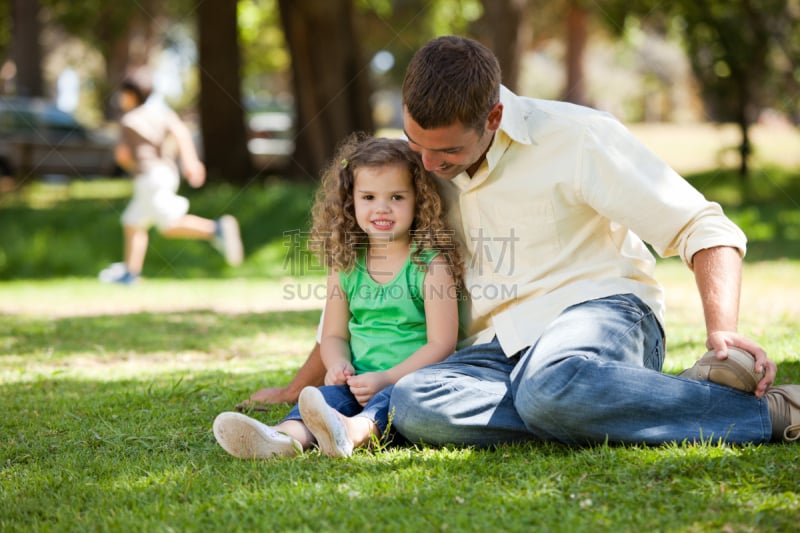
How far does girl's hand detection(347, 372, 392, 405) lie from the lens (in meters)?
3.20

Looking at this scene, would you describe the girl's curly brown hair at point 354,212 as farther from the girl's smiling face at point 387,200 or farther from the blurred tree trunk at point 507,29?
the blurred tree trunk at point 507,29

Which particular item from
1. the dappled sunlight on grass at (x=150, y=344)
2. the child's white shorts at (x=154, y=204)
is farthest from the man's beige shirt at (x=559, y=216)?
the child's white shorts at (x=154, y=204)

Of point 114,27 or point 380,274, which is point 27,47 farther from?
point 380,274

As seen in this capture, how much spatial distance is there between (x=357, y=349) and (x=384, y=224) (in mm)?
476

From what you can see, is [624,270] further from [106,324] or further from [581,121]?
[106,324]

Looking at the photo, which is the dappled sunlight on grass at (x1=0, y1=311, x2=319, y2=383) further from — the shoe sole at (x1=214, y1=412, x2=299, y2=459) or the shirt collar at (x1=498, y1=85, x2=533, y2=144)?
the shirt collar at (x1=498, y1=85, x2=533, y2=144)

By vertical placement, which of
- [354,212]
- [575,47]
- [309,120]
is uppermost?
[575,47]

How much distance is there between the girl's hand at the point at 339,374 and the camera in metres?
3.31

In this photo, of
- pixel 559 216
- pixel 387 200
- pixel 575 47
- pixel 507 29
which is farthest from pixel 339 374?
pixel 575 47

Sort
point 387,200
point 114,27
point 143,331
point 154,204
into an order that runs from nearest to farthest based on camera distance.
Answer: point 387,200
point 143,331
point 154,204
point 114,27

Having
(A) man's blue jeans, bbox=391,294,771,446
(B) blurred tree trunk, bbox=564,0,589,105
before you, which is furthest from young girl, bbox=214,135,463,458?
(B) blurred tree trunk, bbox=564,0,589,105

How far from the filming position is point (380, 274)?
354 cm

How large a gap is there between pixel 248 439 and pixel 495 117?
4.28 feet

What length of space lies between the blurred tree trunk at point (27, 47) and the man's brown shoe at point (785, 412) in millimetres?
16607
